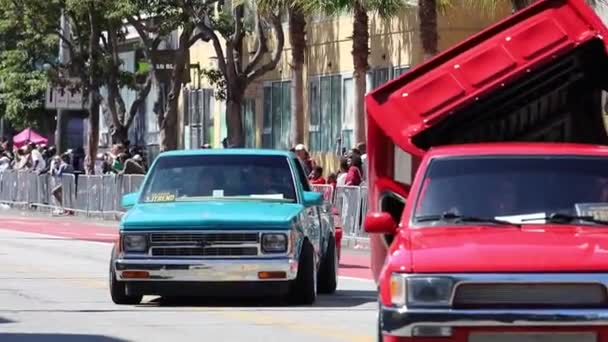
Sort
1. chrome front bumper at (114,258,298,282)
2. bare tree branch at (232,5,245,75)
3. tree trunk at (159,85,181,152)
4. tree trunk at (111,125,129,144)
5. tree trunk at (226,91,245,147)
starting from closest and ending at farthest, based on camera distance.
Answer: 1. chrome front bumper at (114,258,298,282)
2. tree trunk at (226,91,245,147)
3. bare tree branch at (232,5,245,75)
4. tree trunk at (159,85,181,152)
5. tree trunk at (111,125,129,144)

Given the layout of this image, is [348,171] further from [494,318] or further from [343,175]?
[494,318]

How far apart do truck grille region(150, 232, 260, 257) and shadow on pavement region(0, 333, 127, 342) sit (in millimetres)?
2495

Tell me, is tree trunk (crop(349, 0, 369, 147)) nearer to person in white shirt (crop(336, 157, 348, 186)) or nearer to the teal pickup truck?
person in white shirt (crop(336, 157, 348, 186))

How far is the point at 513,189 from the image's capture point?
436 inches

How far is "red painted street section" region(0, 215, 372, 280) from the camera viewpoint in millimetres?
24688

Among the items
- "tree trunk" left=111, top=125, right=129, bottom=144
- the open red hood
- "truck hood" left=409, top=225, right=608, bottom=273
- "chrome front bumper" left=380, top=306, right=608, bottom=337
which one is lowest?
"tree trunk" left=111, top=125, right=129, bottom=144

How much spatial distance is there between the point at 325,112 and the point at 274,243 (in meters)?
29.5

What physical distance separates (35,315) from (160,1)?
1144 inches

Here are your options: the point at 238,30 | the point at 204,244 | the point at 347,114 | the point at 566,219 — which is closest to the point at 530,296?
the point at 566,219

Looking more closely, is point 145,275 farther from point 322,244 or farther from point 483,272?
point 483,272

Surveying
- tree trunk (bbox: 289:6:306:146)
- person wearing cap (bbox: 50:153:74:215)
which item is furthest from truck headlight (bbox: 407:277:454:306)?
person wearing cap (bbox: 50:153:74:215)

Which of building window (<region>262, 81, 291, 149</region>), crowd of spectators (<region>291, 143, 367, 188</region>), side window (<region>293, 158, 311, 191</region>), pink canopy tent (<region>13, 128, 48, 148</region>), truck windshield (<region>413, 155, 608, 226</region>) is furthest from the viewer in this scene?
pink canopy tent (<region>13, 128, 48, 148</region>)

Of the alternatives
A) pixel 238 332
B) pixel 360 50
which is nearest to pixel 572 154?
pixel 238 332

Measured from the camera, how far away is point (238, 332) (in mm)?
14336
